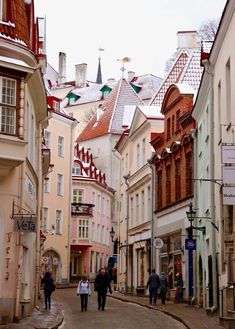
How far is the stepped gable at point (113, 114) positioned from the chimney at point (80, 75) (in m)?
28.2

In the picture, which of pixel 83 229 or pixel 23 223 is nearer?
pixel 23 223

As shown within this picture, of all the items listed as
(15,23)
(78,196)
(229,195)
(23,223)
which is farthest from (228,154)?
(78,196)

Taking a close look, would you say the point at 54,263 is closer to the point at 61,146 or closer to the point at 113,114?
the point at 61,146

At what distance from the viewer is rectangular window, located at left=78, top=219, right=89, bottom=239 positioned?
67.8 meters

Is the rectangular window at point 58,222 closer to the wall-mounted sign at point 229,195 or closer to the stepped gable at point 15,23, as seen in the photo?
the stepped gable at point 15,23

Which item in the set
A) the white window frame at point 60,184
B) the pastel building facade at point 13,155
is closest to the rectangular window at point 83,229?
the white window frame at point 60,184

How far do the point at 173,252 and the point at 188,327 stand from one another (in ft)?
54.2

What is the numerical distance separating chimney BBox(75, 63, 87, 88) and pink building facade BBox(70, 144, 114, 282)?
37.7m

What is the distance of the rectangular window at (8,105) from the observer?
20375 mm

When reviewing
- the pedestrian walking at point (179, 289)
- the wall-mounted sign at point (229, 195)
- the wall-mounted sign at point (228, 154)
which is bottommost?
the pedestrian walking at point (179, 289)

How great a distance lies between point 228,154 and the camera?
18062 mm

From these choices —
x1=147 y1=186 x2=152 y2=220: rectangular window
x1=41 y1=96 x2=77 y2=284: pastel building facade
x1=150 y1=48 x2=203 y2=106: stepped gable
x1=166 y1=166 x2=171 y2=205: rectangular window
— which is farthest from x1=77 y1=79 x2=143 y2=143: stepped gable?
x1=166 y1=166 x2=171 y2=205: rectangular window

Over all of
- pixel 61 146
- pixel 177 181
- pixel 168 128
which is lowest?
pixel 177 181

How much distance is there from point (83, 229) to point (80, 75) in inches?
1906
